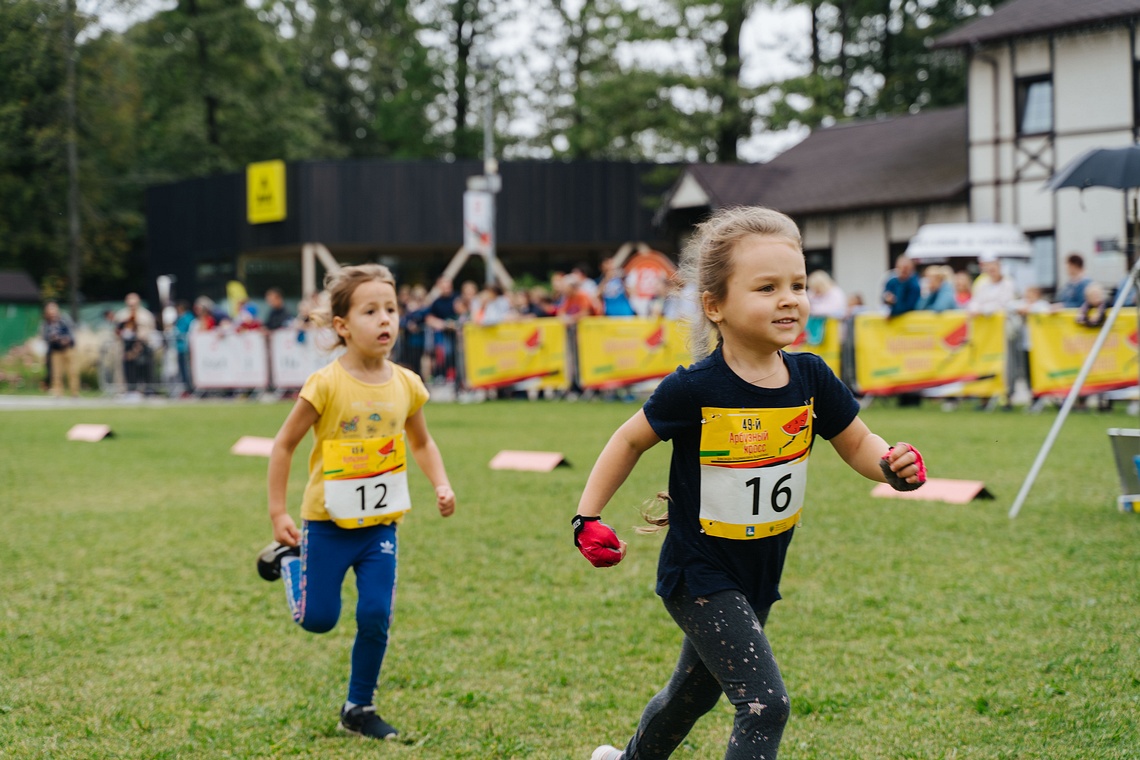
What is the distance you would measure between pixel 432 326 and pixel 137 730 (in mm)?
17018

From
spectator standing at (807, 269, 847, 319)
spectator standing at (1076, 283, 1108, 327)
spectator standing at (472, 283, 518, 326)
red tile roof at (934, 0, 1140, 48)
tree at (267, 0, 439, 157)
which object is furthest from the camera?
tree at (267, 0, 439, 157)

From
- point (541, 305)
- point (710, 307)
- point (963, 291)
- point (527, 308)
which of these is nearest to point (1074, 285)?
point (963, 291)

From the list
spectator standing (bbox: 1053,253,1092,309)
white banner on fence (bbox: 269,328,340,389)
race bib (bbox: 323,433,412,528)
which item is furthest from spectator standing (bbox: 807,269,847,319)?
race bib (bbox: 323,433,412,528)

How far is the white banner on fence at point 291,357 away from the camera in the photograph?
22594mm

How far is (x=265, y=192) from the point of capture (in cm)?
3662

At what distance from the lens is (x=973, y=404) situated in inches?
679

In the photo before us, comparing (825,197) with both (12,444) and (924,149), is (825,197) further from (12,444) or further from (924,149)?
(12,444)

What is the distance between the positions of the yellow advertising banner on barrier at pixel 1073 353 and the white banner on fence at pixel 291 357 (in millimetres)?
12219

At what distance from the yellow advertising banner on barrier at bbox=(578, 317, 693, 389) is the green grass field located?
30.1 ft

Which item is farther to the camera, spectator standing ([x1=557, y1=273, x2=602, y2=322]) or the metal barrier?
spectator standing ([x1=557, y1=273, x2=602, y2=322])

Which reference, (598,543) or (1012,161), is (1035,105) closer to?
(1012,161)

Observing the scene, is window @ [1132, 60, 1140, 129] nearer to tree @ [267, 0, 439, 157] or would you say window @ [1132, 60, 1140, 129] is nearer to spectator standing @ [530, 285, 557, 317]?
spectator standing @ [530, 285, 557, 317]

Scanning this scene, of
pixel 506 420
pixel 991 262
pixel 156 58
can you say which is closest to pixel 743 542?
pixel 506 420

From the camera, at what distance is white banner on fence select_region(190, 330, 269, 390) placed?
23578 mm
